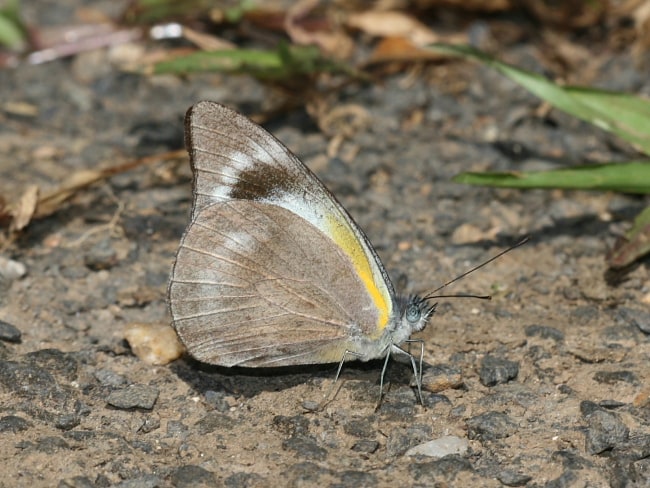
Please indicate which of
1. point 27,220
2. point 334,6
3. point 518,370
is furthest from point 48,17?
point 518,370

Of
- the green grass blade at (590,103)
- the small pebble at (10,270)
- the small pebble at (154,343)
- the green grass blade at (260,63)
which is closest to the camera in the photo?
the small pebble at (154,343)

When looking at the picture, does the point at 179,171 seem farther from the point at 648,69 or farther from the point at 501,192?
the point at 648,69

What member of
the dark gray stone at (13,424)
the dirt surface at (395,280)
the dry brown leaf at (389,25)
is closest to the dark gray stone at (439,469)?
the dirt surface at (395,280)

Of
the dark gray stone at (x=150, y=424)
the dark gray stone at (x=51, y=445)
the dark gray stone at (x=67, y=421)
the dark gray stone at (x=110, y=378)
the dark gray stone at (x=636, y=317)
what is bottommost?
the dark gray stone at (x=636, y=317)

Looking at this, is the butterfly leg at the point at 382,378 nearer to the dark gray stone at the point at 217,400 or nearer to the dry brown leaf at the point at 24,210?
the dark gray stone at the point at 217,400

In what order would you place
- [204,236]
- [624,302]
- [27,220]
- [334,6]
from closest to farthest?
[204,236] < [624,302] < [27,220] < [334,6]

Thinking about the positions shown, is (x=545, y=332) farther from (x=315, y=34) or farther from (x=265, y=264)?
(x=315, y=34)
